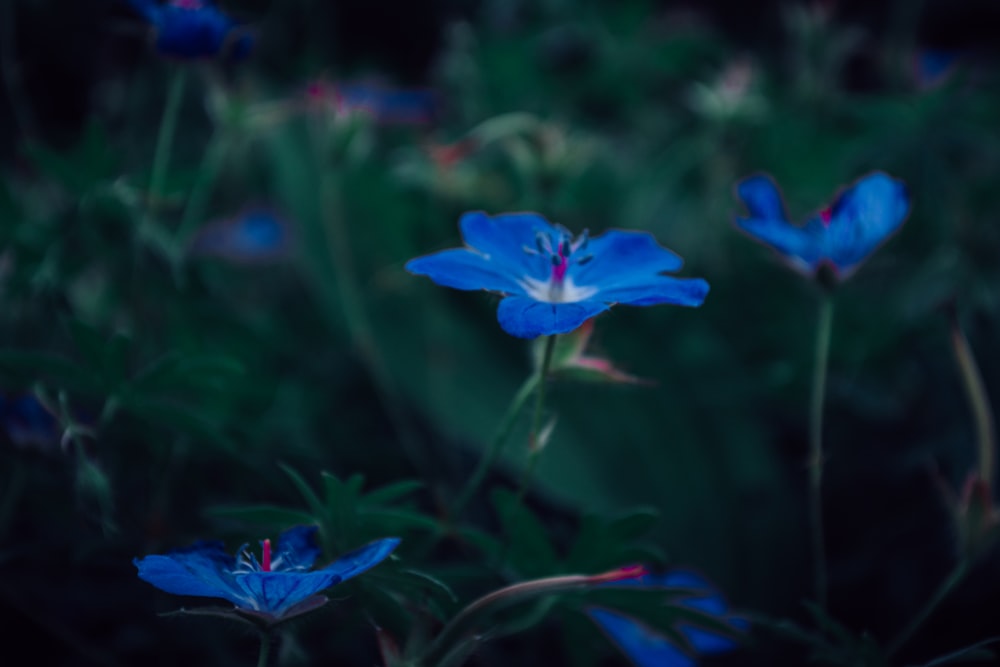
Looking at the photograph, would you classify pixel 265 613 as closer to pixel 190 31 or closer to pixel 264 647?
pixel 264 647

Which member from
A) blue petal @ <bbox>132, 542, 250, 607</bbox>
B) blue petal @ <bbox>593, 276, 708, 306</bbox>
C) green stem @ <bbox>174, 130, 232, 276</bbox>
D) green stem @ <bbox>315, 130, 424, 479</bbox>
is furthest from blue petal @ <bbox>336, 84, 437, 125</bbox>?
blue petal @ <bbox>132, 542, 250, 607</bbox>

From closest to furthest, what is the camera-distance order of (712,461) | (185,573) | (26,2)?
(185,573) < (712,461) < (26,2)

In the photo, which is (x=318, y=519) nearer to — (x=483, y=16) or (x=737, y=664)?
(x=737, y=664)

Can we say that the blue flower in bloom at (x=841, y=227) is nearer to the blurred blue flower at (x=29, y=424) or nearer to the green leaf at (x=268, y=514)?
the green leaf at (x=268, y=514)

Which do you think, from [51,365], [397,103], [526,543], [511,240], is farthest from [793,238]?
[397,103]

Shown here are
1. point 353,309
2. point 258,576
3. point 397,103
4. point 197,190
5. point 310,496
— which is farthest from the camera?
point 397,103

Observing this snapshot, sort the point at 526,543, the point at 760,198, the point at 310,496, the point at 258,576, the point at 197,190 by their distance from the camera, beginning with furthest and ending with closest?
the point at 197,190 → the point at 760,198 → the point at 526,543 → the point at 310,496 → the point at 258,576

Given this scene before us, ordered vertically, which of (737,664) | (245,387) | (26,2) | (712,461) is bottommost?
(737,664)

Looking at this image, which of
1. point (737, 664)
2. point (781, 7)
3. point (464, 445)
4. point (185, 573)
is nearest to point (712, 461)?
point (737, 664)
